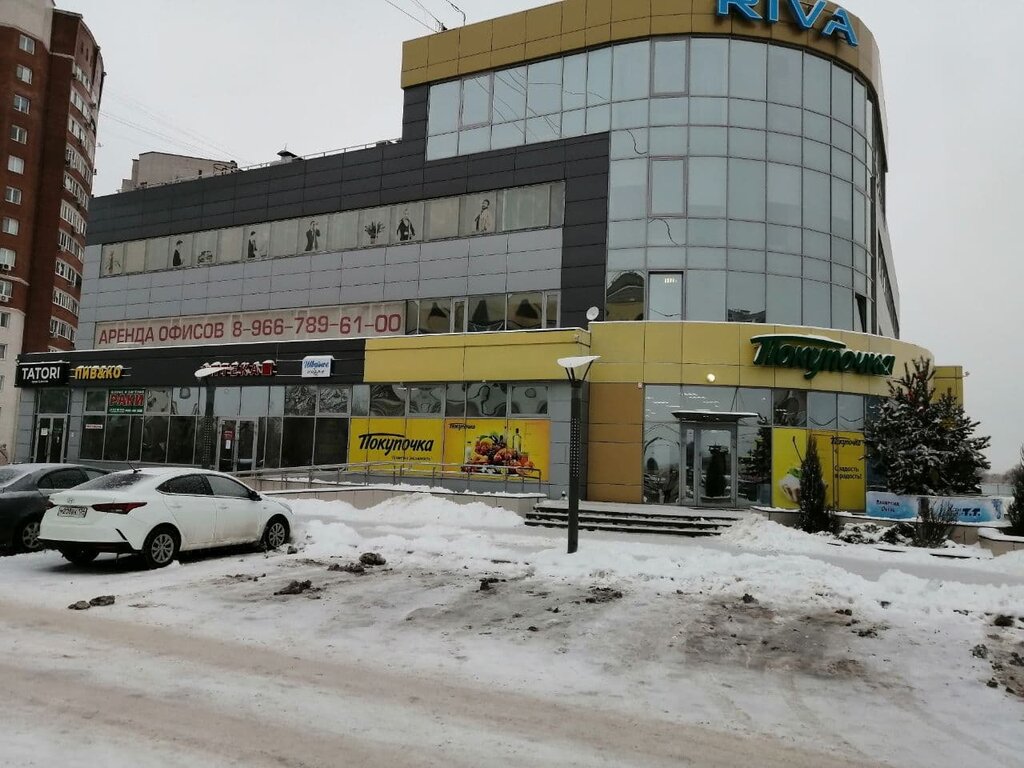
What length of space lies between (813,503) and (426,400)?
529 inches

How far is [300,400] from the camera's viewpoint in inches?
1166

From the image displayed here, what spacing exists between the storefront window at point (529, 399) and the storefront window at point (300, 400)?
343 inches

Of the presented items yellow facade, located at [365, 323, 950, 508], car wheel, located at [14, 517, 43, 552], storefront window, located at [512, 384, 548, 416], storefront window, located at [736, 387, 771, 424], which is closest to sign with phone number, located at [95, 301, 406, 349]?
yellow facade, located at [365, 323, 950, 508]

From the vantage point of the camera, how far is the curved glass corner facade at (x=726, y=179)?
25344mm

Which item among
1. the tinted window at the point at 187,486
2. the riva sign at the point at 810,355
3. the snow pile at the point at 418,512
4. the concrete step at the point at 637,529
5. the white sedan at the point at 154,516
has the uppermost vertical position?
the riva sign at the point at 810,355

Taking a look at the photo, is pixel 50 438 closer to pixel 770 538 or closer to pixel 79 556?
pixel 79 556

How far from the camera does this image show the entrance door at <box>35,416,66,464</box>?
35.1 metres

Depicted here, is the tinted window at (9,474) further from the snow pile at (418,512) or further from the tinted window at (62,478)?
the snow pile at (418,512)

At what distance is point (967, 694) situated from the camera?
22.6 ft

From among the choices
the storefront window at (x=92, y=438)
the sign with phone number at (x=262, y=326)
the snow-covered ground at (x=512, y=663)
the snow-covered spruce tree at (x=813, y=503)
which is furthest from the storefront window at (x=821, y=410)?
the storefront window at (x=92, y=438)

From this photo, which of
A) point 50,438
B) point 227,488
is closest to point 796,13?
point 227,488

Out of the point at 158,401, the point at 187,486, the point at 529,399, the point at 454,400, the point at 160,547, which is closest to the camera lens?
the point at 160,547

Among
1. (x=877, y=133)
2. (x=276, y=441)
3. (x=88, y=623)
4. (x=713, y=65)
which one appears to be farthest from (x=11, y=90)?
(x=88, y=623)

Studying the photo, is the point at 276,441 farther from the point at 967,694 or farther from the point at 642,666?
the point at 967,694
